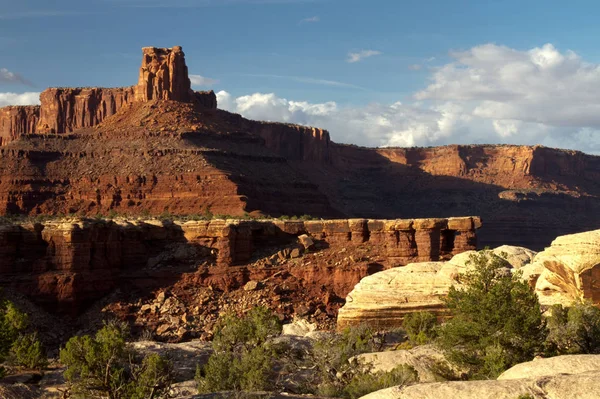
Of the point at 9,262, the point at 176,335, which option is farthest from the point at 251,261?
the point at 9,262

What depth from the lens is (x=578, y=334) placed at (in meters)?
22.4

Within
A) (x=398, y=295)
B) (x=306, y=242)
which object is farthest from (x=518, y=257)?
(x=306, y=242)

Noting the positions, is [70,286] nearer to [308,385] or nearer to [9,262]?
[9,262]

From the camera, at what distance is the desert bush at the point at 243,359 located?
22.1 m

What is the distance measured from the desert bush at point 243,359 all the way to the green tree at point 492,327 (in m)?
4.96

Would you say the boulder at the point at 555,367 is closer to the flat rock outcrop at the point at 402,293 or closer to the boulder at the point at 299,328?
the flat rock outcrop at the point at 402,293

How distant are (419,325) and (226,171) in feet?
155

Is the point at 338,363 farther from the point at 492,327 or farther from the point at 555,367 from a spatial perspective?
the point at 555,367

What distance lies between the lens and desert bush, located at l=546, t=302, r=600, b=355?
22422 millimetres

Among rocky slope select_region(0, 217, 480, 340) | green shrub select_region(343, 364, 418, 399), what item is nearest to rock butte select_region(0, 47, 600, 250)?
rocky slope select_region(0, 217, 480, 340)

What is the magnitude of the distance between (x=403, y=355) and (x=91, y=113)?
8708 centimetres

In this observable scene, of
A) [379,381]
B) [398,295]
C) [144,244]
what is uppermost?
[144,244]

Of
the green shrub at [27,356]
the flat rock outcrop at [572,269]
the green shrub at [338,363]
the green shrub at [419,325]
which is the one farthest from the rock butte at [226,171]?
the flat rock outcrop at [572,269]

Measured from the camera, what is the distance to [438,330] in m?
24.7
